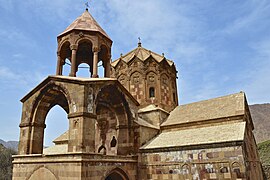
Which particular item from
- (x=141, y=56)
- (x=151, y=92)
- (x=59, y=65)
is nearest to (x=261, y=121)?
(x=151, y=92)

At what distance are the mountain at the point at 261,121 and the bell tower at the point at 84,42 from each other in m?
62.2

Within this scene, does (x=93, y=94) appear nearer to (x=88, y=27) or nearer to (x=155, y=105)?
(x=88, y=27)

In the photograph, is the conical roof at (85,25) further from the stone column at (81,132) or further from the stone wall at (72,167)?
the stone wall at (72,167)

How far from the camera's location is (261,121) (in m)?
74.2

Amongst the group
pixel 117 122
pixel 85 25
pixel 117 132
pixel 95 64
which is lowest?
pixel 117 132

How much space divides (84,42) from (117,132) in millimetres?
5801

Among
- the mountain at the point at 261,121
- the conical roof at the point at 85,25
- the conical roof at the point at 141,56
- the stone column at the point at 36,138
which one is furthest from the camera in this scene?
the mountain at the point at 261,121

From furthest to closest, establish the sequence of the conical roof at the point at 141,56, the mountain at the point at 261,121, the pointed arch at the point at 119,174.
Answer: the mountain at the point at 261,121
the conical roof at the point at 141,56
the pointed arch at the point at 119,174

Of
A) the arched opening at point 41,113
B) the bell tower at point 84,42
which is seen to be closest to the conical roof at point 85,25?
the bell tower at point 84,42

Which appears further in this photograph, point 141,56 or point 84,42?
point 141,56

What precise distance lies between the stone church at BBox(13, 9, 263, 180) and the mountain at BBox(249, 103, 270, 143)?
58650mm

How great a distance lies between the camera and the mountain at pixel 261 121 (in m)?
65.8

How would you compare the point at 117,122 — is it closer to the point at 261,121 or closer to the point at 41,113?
the point at 41,113

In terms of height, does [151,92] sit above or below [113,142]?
above
